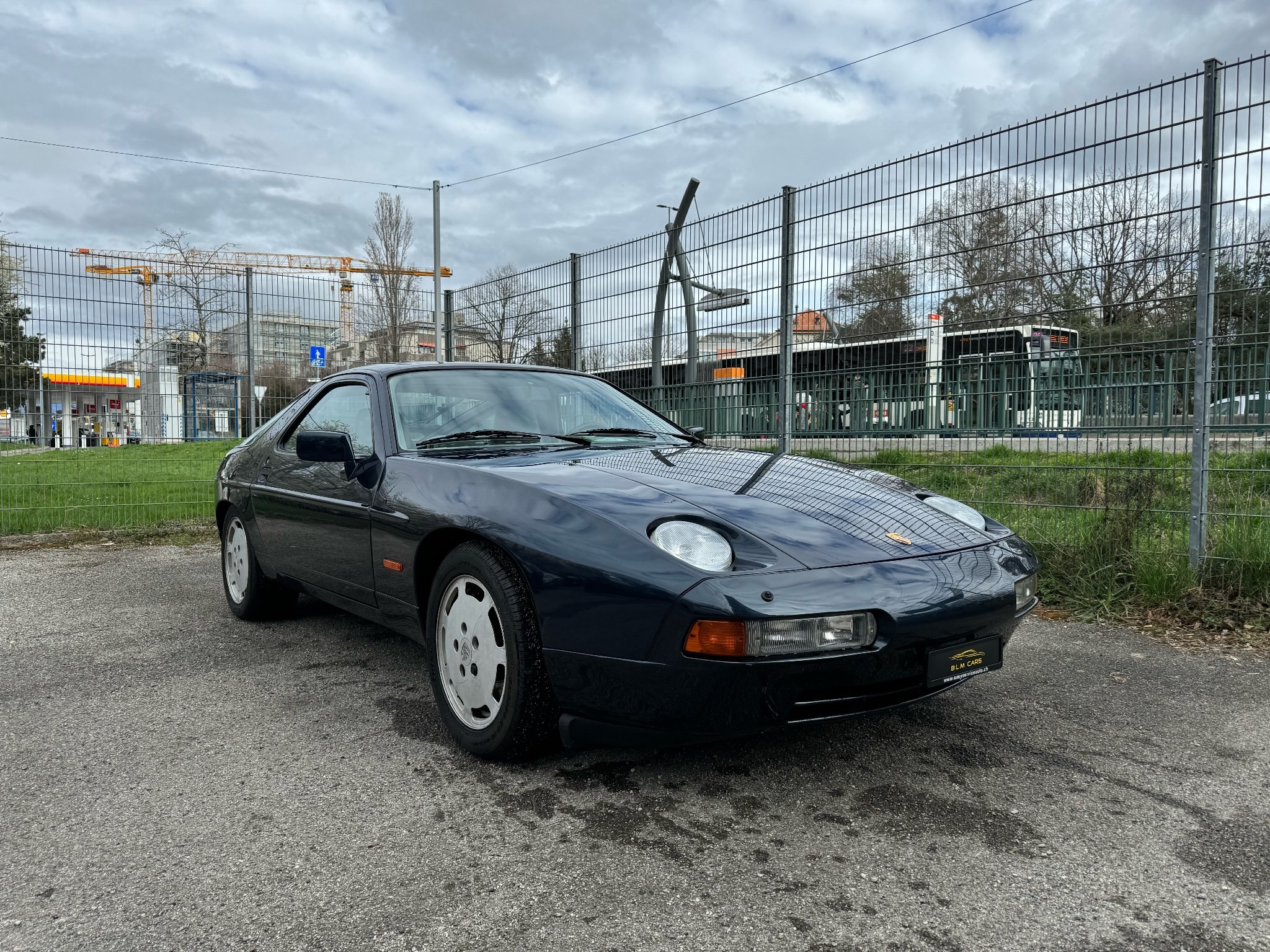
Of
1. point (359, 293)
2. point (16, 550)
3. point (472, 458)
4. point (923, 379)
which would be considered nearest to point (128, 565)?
point (16, 550)

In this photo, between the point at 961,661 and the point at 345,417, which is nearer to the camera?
the point at 961,661

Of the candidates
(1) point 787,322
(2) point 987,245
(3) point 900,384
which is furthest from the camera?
(1) point 787,322

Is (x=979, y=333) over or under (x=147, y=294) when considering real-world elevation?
under

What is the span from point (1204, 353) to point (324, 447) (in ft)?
14.0

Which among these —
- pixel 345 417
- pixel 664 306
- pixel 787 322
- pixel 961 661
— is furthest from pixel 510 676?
pixel 664 306

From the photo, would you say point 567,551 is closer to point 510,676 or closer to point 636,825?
point 510,676

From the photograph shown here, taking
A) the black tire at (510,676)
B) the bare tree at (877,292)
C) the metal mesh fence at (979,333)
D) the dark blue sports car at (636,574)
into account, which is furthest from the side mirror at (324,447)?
the bare tree at (877,292)

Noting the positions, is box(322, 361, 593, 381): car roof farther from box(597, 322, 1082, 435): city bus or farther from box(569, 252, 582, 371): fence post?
box(569, 252, 582, 371): fence post

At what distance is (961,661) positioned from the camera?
2439mm

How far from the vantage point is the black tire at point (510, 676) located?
2520 mm

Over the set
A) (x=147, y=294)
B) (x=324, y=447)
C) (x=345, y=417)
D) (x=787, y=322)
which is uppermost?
(x=147, y=294)

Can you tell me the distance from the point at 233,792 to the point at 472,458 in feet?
4.09

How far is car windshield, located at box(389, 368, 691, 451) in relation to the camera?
3.41m

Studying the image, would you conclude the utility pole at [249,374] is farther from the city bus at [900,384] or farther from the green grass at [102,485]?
the city bus at [900,384]
